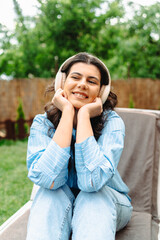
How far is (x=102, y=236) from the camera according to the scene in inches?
52.9

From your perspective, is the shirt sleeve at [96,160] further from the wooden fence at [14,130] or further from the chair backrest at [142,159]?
the wooden fence at [14,130]

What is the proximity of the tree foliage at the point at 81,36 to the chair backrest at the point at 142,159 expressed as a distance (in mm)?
9282

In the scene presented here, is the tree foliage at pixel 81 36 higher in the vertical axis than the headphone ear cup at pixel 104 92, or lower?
higher

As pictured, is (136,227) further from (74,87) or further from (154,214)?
(74,87)

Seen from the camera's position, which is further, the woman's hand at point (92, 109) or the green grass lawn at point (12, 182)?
the green grass lawn at point (12, 182)

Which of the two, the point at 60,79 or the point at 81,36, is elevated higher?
the point at 81,36

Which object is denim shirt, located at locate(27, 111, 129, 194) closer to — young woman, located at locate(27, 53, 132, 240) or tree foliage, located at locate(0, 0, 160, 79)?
young woman, located at locate(27, 53, 132, 240)

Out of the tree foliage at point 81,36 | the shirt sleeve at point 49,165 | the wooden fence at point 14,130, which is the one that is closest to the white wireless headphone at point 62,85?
the shirt sleeve at point 49,165

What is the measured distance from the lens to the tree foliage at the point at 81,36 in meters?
11.4

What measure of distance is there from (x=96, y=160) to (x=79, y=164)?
108mm

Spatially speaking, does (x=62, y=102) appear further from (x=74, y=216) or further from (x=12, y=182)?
(x=12, y=182)

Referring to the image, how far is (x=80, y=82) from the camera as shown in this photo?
1.78m

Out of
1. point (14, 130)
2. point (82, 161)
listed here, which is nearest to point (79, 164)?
point (82, 161)

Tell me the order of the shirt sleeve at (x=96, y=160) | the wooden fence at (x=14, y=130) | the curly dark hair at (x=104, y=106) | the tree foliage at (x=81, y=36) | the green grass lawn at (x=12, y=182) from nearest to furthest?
the shirt sleeve at (x=96, y=160) < the curly dark hair at (x=104, y=106) < the green grass lawn at (x=12, y=182) < the wooden fence at (x=14, y=130) < the tree foliage at (x=81, y=36)
